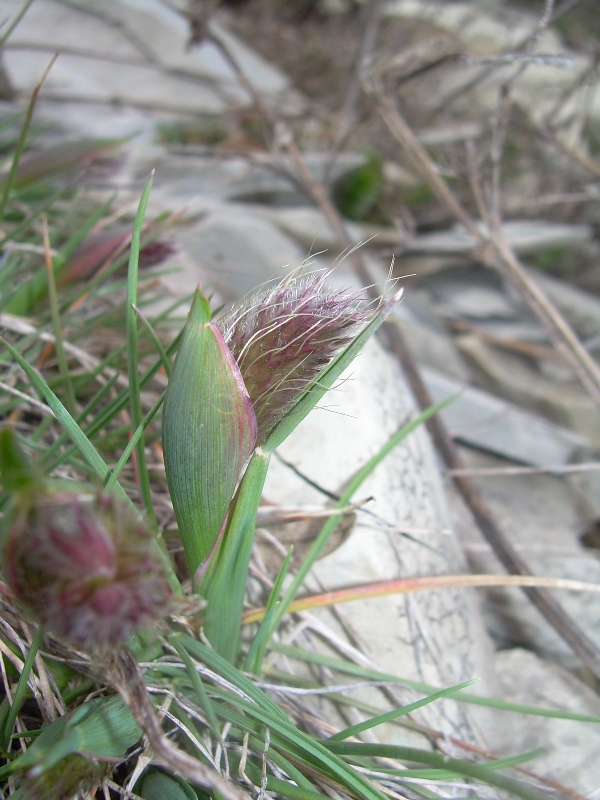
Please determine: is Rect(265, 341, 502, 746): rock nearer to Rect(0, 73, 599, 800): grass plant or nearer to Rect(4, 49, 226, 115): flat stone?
Rect(0, 73, 599, 800): grass plant

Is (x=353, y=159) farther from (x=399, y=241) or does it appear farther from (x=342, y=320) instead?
(x=342, y=320)

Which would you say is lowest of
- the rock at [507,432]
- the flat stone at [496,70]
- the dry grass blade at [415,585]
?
the dry grass blade at [415,585]

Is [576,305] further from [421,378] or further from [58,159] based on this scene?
[58,159]

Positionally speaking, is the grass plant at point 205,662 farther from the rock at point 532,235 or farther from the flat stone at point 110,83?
the flat stone at point 110,83

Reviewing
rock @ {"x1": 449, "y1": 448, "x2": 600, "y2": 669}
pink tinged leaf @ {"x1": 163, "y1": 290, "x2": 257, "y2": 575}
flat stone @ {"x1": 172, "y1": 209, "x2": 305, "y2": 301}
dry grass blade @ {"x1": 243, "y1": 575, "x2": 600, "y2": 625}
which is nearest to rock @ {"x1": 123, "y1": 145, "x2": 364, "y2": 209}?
flat stone @ {"x1": 172, "y1": 209, "x2": 305, "y2": 301}

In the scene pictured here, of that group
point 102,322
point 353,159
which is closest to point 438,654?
point 102,322

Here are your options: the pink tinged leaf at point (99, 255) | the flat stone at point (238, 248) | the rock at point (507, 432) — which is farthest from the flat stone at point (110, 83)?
the rock at point (507, 432)
